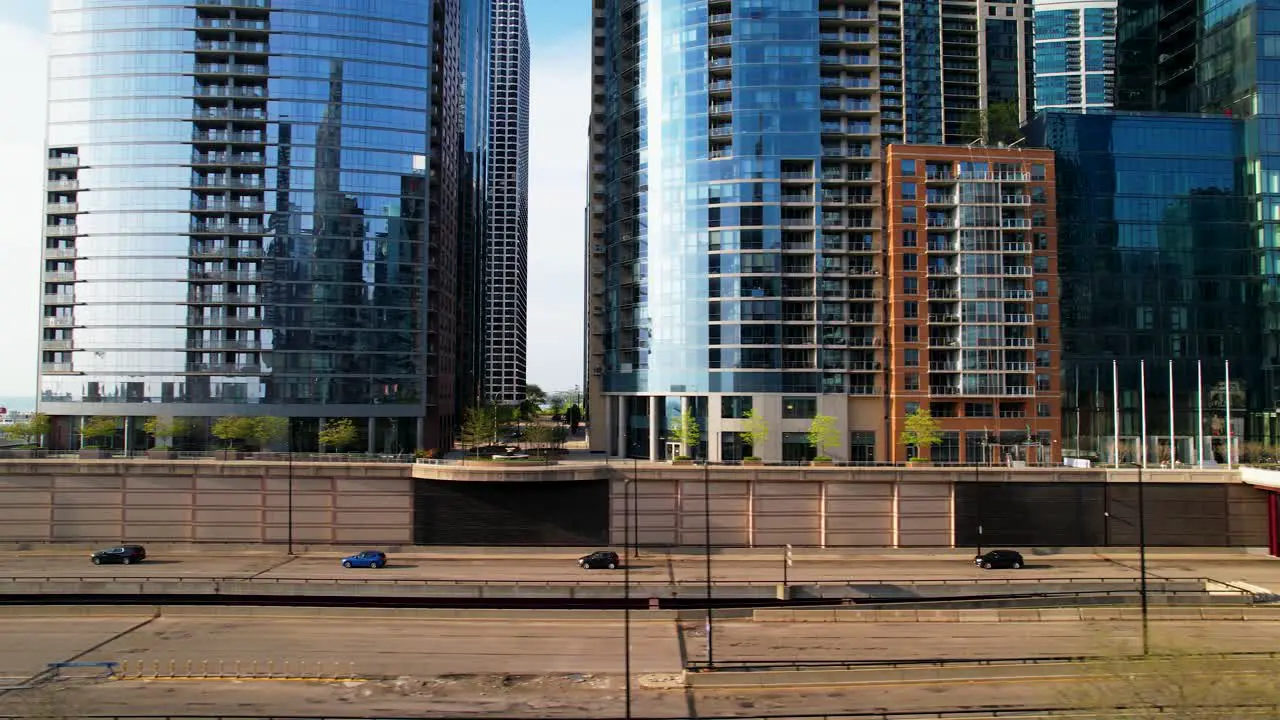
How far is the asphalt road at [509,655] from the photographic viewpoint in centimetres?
3088

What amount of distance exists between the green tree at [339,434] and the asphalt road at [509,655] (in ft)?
165

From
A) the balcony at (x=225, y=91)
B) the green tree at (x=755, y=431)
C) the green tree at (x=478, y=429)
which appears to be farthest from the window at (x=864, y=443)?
the balcony at (x=225, y=91)

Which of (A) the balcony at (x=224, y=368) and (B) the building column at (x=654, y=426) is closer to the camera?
(B) the building column at (x=654, y=426)

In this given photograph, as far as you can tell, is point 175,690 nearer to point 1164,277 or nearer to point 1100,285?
point 1100,285

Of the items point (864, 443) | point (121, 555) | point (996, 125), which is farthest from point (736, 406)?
point (121, 555)

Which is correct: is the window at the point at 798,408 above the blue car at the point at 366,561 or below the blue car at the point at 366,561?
above

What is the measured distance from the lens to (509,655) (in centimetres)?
3678

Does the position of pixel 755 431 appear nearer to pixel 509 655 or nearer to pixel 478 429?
pixel 478 429

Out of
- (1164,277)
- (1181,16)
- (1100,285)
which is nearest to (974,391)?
(1100,285)

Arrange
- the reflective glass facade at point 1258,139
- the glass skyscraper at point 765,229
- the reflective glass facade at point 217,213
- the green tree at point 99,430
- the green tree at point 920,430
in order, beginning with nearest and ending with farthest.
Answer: the green tree at point 920,430 → the glass skyscraper at point 765,229 → the reflective glass facade at point 1258,139 → the green tree at point 99,430 → the reflective glass facade at point 217,213

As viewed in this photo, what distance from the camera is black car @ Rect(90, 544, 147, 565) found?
53000 millimetres

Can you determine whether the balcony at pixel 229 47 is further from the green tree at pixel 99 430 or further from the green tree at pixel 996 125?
the green tree at pixel 996 125

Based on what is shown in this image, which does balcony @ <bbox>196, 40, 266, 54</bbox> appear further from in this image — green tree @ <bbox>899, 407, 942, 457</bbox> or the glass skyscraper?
green tree @ <bbox>899, 407, 942, 457</bbox>

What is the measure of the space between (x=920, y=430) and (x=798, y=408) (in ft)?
42.7
